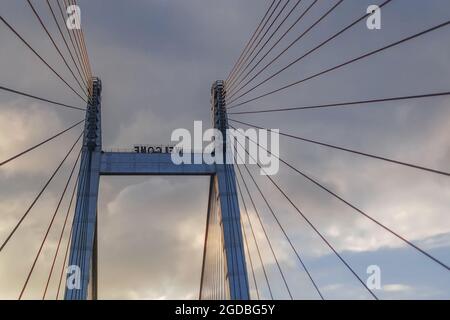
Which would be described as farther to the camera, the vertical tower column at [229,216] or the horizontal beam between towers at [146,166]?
the horizontal beam between towers at [146,166]

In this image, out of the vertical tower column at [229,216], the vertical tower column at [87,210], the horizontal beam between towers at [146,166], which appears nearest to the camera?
the vertical tower column at [87,210]

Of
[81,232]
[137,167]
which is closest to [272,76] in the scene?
[137,167]

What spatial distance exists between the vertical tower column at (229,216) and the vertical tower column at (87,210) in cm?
612

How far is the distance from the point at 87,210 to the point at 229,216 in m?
6.91

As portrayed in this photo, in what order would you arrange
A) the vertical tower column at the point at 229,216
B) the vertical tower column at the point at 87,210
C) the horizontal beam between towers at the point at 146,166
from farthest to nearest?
the horizontal beam between towers at the point at 146,166 < the vertical tower column at the point at 229,216 < the vertical tower column at the point at 87,210

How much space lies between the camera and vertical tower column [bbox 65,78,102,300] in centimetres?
2278

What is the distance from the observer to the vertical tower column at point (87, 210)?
22.8 meters

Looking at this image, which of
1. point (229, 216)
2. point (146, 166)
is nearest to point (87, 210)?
point (146, 166)

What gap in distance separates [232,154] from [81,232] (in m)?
8.41

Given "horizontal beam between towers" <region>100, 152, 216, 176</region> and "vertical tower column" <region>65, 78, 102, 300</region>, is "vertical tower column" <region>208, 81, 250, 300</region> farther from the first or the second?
"vertical tower column" <region>65, 78, 102, 300</region>

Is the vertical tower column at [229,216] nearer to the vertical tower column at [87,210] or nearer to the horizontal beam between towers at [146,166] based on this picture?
the horizontal beam between towers at [146,166]

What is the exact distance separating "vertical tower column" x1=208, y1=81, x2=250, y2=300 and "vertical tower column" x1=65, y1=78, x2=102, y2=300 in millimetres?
6121

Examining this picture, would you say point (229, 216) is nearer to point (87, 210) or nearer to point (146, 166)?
point (146, 166)

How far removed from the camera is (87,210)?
2511cm
